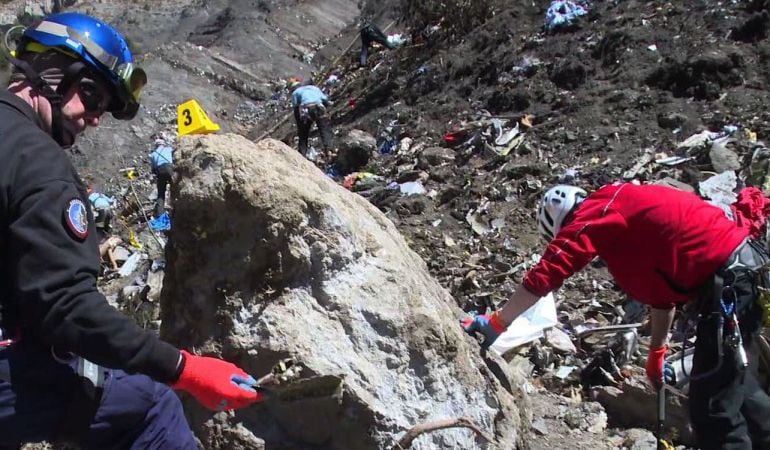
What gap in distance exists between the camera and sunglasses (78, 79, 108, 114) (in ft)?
6.25

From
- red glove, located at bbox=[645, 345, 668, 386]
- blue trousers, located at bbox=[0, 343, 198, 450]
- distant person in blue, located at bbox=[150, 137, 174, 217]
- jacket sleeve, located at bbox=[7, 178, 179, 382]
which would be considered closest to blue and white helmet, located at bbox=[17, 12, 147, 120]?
jacket sleeve, located at bbox=[7, 178, 179, 382]

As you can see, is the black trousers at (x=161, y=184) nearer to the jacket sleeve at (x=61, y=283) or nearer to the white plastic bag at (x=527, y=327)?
the white plastic bag at (x=527, y=327)

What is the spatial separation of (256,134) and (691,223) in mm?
13525

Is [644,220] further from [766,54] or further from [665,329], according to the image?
[766,54]

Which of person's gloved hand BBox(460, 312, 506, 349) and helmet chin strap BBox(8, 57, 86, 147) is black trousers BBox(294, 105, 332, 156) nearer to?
person's gloved hand BBox(460, 312, 506, 349)

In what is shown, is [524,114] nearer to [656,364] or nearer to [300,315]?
[656,364]

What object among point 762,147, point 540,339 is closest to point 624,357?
point 540,339

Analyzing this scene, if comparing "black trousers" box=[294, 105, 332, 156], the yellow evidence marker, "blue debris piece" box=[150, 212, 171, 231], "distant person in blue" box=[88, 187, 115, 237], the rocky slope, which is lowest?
"distant person in blue" box=[88, 187, 115, 237]

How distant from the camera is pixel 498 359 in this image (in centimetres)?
319

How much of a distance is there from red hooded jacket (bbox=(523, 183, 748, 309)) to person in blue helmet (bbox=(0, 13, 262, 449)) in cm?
130

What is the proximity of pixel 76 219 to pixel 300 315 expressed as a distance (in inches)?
43.0

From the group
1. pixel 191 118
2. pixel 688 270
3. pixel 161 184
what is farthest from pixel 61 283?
pixel 161 184

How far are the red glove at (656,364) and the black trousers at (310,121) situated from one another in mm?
7728

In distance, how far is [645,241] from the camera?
2830 millimetres
